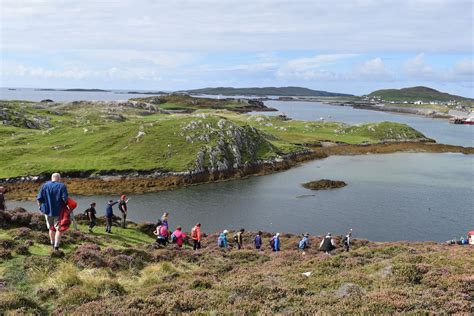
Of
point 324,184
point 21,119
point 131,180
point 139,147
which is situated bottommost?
point 324,184

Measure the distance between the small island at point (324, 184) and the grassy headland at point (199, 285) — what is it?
58.1 metres

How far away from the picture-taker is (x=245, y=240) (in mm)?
46250

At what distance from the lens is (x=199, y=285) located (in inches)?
684

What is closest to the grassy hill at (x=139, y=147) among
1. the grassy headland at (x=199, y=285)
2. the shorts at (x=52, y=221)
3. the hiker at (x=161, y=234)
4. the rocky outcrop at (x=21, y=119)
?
the rocky outcrop at (x=21, y=119)

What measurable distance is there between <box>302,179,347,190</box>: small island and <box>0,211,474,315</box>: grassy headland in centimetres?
5811

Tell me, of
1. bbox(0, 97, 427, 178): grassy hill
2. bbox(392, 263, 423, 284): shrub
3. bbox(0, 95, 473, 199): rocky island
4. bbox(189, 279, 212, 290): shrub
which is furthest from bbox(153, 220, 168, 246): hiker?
bbox(0, 97, 427, 178): grassy hill

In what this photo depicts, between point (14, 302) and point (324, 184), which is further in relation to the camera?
point (324, 184)

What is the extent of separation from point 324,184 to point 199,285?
7043cm

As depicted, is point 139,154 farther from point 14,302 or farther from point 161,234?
point 14,302

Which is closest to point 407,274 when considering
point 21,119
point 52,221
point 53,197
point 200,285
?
point 200,285

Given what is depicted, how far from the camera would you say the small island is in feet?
274

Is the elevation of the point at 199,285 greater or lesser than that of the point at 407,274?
lesser

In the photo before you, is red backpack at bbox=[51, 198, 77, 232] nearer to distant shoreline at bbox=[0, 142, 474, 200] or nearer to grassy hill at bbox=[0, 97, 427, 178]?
distant shoreline at bbox=[0, 142, 474, 200]

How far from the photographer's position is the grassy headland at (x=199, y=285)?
13.8 meters
